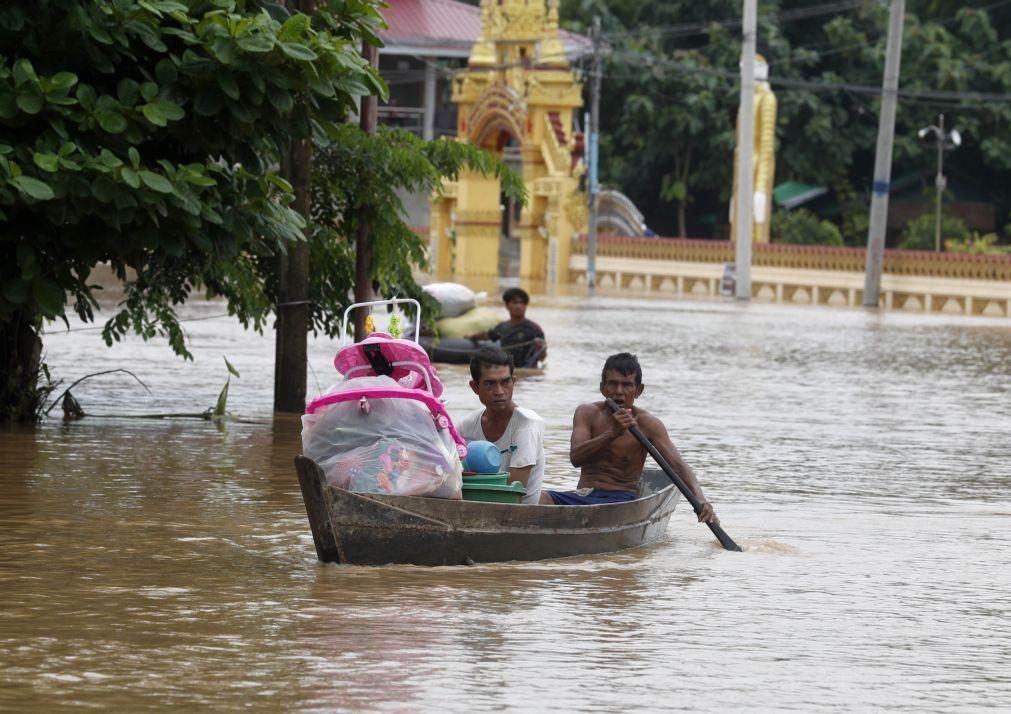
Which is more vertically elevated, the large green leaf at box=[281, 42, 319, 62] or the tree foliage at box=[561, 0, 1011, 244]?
the tree foliage at box=[561, 0, 1011, 244]

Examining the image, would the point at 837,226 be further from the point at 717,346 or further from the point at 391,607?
the point at 391,607

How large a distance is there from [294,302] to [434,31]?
151 ft

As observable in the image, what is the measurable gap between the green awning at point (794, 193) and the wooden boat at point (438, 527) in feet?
169

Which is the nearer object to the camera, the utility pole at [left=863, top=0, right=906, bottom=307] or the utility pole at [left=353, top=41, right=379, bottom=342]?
the utility pole at [left=353, top=41, right=379, bottom=342]

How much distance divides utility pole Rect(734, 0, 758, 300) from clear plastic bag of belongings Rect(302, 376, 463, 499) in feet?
124

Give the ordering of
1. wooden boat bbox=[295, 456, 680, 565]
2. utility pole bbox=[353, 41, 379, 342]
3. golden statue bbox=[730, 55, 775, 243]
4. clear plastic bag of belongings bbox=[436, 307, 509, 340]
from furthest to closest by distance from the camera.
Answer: golden statue bbox=[730, 55, 775, 243]
clear plastic bag of belongings bbox=[436, 307, 509, 340]
utility pole bbox=[353, 41, 379, 342]
wooden boat bbox=[295, 456, 680, 565]

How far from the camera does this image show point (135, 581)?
9.53 meters

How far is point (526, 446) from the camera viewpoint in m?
10.4

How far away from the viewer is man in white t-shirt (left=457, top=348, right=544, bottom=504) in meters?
10.3

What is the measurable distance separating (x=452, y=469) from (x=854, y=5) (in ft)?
172

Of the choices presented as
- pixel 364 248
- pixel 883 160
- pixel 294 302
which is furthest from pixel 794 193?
pixel 294 302

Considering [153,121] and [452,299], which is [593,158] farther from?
[153,121]

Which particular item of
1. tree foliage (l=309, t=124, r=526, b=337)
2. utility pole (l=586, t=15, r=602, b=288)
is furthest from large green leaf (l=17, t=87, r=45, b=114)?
utility pole (l=586, t=15, r=602, b=288)

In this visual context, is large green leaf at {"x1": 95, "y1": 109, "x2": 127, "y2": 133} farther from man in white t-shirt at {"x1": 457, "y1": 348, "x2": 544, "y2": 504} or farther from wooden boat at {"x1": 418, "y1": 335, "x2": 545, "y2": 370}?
wooden boat at {"x1": 418, "y1": 335, "x2": 545, "y2": 370}
